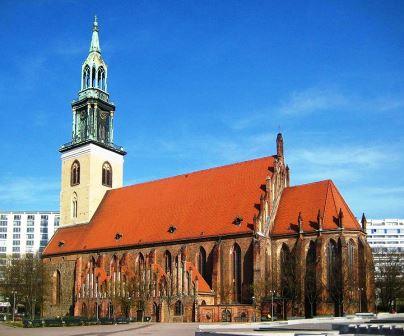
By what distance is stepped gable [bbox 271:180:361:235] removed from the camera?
57.9 metres

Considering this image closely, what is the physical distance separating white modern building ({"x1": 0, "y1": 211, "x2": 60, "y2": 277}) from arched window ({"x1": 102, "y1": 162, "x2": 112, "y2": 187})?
316 feet

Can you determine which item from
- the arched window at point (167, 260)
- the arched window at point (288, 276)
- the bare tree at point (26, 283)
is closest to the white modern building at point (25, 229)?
the bare tree at point (26, 283)

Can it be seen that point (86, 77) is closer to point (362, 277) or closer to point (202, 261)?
point (202, 261)

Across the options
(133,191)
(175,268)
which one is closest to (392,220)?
(133,191)

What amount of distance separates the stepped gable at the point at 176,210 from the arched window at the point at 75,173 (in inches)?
177

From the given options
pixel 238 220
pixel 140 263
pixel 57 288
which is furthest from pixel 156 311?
pixel 57 288

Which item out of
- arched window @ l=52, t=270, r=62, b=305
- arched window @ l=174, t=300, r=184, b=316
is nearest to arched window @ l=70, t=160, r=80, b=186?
arched window @ l=52, t=270, r=62, b=305

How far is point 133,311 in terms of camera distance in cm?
6069

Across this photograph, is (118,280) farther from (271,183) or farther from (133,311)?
(271,183)

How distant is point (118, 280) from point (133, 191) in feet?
52.5

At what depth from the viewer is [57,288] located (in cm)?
7544

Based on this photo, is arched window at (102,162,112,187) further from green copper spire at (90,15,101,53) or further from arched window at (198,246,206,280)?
arched window at (198,246,206,280)

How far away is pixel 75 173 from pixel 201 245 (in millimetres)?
25577

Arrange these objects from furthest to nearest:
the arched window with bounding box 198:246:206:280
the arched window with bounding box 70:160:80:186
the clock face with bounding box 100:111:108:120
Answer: the arched window with bounding box 70:160:80:186, the clock face with bounding box 100:111:108:120, the arched window with bounding box 198:246:206:280
